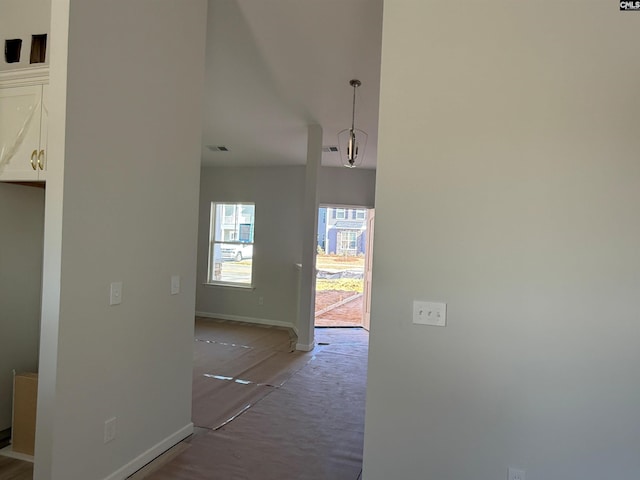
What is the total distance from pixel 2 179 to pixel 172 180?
945 millimetres

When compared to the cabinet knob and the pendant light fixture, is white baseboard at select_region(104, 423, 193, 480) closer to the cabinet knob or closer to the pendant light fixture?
the cabinet knob

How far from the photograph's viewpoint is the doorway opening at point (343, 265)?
269 inches

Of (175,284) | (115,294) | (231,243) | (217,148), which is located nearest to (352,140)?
(175,284)

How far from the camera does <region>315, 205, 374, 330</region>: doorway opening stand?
6.83m

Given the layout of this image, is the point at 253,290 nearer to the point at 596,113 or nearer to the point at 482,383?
the point at 482,383

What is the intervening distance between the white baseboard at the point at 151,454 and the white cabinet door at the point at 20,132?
1.72 meters

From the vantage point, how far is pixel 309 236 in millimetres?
5117

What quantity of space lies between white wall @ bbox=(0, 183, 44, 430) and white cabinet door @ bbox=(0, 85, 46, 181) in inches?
15.1

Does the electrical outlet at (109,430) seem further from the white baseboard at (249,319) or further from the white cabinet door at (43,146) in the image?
the white baseboard at (249,319)

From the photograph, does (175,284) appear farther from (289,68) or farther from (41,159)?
(289,68)

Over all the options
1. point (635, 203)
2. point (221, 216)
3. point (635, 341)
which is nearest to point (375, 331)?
point (635, 341)

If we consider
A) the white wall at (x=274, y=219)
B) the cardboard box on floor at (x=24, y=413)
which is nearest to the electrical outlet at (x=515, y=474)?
the cardboard box on floor at (x=24, y=413)

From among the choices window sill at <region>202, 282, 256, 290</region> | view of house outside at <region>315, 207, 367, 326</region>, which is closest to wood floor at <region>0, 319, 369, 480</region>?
window sill at <region>202, 282, 256, 290</region>

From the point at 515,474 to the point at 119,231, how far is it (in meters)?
2.26
